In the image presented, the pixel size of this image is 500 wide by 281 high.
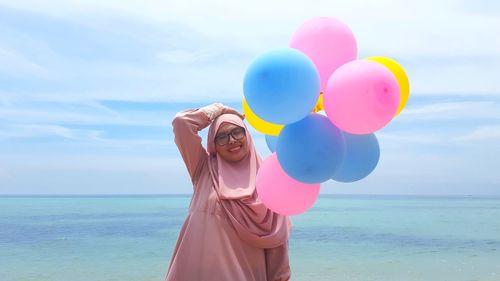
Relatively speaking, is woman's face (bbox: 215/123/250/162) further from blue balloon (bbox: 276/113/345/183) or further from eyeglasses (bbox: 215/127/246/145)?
blue balloon (bbox: 276/113/345/183)

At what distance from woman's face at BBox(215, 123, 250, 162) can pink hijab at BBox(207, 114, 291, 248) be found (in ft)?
0.08

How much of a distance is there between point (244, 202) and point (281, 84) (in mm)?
815

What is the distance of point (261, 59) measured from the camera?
95.2 inches

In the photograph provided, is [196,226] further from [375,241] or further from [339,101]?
[375,241]

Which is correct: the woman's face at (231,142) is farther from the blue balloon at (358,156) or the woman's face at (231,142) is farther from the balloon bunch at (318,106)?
the blue balloon at (358,156)

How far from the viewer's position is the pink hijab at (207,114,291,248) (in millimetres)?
2932

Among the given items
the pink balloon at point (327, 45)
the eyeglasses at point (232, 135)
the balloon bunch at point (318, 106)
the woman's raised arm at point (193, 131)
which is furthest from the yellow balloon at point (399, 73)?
the woman's raised arm at point (193, 131)

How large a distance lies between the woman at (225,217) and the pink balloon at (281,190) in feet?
0.74

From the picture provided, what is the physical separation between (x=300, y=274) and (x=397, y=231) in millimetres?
12584

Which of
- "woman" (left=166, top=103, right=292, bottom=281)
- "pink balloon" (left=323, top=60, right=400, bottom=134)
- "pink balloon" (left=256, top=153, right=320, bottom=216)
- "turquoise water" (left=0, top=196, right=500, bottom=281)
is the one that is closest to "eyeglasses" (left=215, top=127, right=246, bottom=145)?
"woman" (left=166, top=103, right=292, bottom=281)

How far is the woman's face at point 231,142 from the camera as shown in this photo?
9.91 feet

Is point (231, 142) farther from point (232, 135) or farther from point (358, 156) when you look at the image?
point (358, 156)

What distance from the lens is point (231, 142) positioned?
3.02 m

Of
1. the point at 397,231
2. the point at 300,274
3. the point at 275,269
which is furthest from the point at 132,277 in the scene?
the point at 397,231
